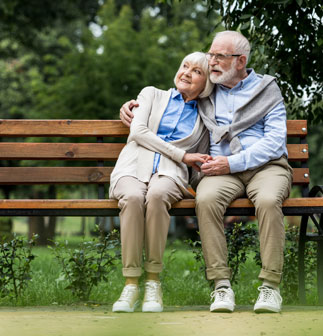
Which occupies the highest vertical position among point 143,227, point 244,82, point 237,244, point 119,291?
point 244,82

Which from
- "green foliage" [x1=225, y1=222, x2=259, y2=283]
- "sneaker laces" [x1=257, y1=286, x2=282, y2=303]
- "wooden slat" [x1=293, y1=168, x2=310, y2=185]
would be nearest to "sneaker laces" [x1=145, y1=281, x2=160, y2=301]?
"sneaker laces" [x1=257, y1=286, x2=282, y2=303]

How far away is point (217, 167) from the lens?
4.04 m

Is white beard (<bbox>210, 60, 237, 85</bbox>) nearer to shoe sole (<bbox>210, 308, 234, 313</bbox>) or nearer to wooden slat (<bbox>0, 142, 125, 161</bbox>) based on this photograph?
wooden slat (<bbox>0, 142, 125, 161</bbox>)

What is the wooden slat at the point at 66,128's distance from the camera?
4812mm

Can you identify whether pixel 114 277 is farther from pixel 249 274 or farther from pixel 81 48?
pixel 81 48

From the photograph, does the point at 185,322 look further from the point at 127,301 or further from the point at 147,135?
the point at 147,135

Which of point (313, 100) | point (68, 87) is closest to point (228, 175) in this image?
point (313, 100)

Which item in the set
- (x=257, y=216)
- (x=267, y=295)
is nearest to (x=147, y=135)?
(x=257, y=216)

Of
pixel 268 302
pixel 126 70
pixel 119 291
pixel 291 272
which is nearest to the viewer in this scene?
pixel 268 302

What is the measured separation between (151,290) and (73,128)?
1.55m

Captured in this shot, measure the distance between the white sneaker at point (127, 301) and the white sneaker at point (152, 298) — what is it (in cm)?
6

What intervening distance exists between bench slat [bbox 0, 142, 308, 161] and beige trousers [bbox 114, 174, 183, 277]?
1036 millimetres

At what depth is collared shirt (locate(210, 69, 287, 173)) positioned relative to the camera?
4.02 meters

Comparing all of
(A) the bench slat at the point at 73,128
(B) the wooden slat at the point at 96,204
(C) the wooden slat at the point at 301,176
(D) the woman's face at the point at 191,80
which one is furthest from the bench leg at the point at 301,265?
(D) the woman's face at the point at 191,80
